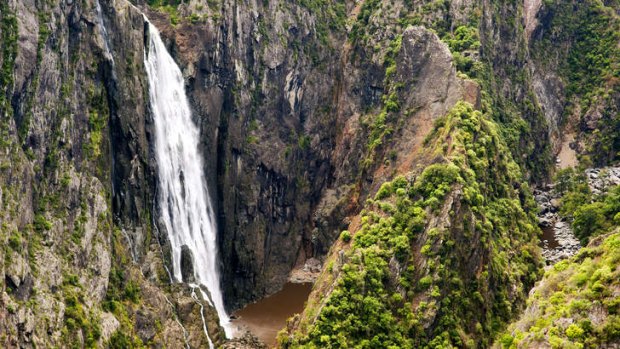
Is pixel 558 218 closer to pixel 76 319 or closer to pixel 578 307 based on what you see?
pixel 578 307

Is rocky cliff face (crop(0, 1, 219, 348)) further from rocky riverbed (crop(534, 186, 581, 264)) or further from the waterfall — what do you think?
rocky riverbed (crop(534, 186, 581, 264))

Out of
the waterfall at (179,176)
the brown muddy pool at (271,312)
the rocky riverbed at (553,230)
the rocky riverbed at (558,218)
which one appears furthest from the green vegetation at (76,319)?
the rocky riverbed at (553,230)

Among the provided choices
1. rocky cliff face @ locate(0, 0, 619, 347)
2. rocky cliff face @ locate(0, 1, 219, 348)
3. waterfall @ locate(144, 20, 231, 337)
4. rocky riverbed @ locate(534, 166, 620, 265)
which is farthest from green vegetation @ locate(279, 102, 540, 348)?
rocky riverbed @ locate(534, 166, 620, 265)

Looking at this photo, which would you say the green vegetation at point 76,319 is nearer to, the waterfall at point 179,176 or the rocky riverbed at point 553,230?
the waterfall at point 179,176

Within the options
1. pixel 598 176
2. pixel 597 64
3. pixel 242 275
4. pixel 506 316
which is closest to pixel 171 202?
pixel 242 275

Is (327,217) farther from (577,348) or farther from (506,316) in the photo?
(577,348)
